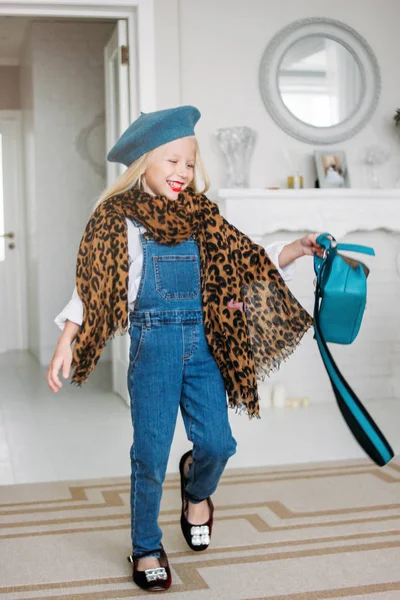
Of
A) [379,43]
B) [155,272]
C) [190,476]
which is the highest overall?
[379,43]

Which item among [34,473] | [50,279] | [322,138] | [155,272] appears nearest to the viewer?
[155,272]

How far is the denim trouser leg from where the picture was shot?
6.79 ft

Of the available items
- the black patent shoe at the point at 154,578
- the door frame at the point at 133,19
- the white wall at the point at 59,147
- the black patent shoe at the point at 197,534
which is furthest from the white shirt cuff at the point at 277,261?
the white wall at the point at 59,147

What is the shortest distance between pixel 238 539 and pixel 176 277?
0.81 meters

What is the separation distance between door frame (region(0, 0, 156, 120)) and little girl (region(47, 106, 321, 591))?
234cm

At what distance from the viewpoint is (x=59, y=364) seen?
198 centimetres

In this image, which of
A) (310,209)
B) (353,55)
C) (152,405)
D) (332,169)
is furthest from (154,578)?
(353,55)

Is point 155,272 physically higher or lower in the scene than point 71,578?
higher

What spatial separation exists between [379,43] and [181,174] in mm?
3113

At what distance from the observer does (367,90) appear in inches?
187

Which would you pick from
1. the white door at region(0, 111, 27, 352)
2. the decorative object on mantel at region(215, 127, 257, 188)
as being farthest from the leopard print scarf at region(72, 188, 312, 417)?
the white door at region(0, 111, 27, 352)

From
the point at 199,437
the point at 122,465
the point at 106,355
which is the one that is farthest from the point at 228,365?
Answer: the point at 106,355

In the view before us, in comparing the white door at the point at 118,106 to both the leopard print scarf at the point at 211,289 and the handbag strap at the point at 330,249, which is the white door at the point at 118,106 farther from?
the handbag strap at the point at 330,249

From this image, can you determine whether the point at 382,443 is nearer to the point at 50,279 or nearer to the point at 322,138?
the point at 322,138
